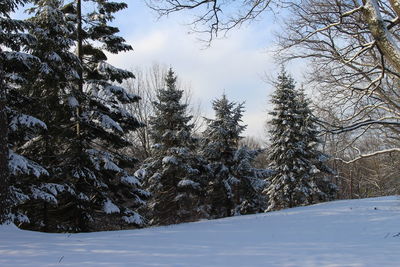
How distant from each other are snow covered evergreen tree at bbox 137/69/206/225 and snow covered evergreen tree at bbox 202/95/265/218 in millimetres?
1930

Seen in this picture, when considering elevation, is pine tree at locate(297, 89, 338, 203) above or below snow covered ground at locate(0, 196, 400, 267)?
above

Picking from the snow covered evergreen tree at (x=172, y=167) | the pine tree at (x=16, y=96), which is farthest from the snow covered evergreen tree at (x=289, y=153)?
the pine tree at (x=16, y=96)

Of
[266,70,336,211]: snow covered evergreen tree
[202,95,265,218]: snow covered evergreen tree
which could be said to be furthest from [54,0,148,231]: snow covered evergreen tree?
[266,70,336,211]: snow covered evergreen tree

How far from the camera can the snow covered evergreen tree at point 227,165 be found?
22.2 m

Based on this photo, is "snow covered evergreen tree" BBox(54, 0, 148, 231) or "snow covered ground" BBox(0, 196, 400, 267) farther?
"snow covered evergreen tree" BBox(54, 0, 148, 231)

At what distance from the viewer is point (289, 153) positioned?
79.7 ft

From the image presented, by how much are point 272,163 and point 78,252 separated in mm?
22278

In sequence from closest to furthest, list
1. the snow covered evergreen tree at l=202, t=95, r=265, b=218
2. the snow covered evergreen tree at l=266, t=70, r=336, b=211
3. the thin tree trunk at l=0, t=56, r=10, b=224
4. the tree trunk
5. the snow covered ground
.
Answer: the snow covered ground < the tree trunk < the thin tree trunk at l=0, t=56, r=10, b=224 < the snow covered evergreen tree at l=202, t=95, r=265, b=218 < the snow covered evergreen tree at l=266, t=70, r=336, b=211

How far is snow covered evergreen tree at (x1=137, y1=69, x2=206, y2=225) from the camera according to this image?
758 inches

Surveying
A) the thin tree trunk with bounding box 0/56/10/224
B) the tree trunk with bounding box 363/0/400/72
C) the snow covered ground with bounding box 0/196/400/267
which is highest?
the tree trunk with bounding box 363/0/400/72

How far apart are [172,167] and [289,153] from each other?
9.74 m

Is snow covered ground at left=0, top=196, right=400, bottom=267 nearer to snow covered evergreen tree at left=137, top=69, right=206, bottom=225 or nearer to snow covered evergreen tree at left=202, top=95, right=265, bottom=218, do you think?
snow covered evergreen tree at left=137, top=69, right=206, bottom=225

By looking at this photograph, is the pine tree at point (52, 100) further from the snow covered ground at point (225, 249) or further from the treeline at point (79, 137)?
the snow covered ground at point (225, 249)

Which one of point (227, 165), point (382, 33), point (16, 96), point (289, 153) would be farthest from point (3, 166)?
point (289, 153)
